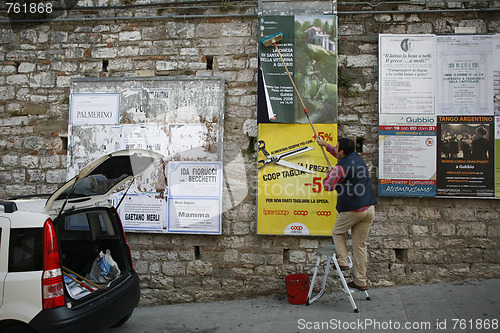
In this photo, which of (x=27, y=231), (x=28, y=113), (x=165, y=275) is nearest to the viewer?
(x=27, y=231)

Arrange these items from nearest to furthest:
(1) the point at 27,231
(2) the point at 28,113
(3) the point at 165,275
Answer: (1) the point at 27,231 → (3) the point at 165,275 → (2) the point at 28,113

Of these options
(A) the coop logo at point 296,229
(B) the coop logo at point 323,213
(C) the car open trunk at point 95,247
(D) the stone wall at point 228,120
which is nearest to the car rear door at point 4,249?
(C) the car open trunk at point 95,247

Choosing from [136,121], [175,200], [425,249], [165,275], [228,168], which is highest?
[136,121]

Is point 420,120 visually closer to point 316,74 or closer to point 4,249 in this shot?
point 316,74

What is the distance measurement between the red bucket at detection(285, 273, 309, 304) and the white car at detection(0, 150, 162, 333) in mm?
1904

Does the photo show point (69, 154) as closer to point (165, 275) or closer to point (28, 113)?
point (28, 113)

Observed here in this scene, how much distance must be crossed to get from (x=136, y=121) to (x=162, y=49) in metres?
1.18

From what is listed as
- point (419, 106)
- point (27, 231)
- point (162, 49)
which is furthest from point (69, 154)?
point (419, 106)

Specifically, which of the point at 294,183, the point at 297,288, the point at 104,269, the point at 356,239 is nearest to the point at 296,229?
the point at 294,183

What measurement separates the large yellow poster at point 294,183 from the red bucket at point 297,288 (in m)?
0.65

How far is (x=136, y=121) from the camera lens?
5496 mm

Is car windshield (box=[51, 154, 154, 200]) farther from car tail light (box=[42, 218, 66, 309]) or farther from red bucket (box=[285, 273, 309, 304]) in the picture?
red bucket (box=[285, 273, 309, 304])

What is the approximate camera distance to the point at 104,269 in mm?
3924

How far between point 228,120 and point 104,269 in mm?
2647
